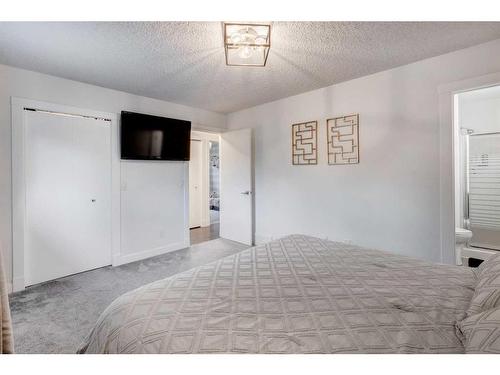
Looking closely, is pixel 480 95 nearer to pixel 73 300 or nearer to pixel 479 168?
pixel 479 168

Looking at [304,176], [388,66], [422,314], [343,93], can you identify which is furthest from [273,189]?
[422,314]

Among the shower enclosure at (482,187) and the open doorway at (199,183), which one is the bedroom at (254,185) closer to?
the shower enclosure at (482,187)

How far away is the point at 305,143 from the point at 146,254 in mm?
2835

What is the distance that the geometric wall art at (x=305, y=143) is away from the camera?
3381 mm

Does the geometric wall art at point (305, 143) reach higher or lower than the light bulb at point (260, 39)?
lower

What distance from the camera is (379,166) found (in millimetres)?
2820

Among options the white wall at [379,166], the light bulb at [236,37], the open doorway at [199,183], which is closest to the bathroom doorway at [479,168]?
the white wall at [379,166]

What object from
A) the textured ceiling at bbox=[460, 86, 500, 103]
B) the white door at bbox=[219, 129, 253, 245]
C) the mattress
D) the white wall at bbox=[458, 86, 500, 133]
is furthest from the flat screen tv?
the white wall at bbox=[458, 86, 500, 133]

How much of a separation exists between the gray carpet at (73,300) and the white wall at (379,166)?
5.19 ft

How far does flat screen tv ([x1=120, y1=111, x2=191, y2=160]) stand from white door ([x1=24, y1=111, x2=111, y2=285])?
0.78 feet

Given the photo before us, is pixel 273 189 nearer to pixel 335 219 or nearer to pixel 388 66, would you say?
pixel 335 219

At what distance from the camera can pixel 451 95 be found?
2.30 m

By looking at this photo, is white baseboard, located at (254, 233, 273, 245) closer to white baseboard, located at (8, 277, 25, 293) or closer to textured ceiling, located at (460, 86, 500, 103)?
white baseboard, located at (8, 277, 25, 293)

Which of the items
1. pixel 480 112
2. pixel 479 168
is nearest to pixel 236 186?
pixel 479 168
